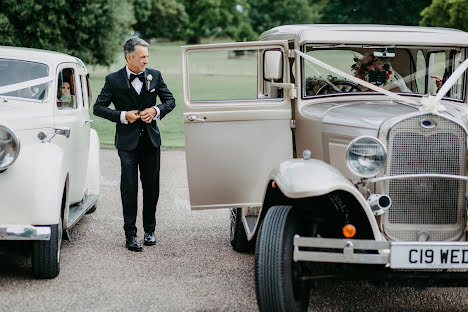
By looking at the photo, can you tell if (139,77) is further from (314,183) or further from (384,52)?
(314,183)

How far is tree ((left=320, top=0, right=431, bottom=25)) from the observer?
66.6 meters

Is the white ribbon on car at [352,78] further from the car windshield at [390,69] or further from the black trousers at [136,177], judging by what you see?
the black trousers at [136,177]

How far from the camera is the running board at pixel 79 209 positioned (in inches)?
268

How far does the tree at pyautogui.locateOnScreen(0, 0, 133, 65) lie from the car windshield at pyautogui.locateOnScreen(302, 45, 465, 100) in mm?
24957

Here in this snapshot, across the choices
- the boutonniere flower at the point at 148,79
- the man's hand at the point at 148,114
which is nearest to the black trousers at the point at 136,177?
the man's hand at the point at 148,114

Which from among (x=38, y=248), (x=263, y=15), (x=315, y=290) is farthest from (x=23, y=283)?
(x=263, y=15)

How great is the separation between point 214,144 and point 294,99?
2.67ft

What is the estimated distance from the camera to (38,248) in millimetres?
5660

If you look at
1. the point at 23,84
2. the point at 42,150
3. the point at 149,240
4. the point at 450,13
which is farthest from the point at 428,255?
the point at 450,13

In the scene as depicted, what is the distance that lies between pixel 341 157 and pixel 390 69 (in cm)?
134

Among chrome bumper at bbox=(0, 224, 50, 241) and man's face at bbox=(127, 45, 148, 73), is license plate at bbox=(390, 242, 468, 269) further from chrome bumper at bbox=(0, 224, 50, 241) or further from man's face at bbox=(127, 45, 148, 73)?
man's face at bbox=(127, 45, 148, 73)

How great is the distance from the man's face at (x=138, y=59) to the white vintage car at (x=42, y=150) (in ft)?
2.32

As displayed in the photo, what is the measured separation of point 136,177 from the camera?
6.94 metres

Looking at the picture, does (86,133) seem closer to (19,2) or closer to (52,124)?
(52,124)
